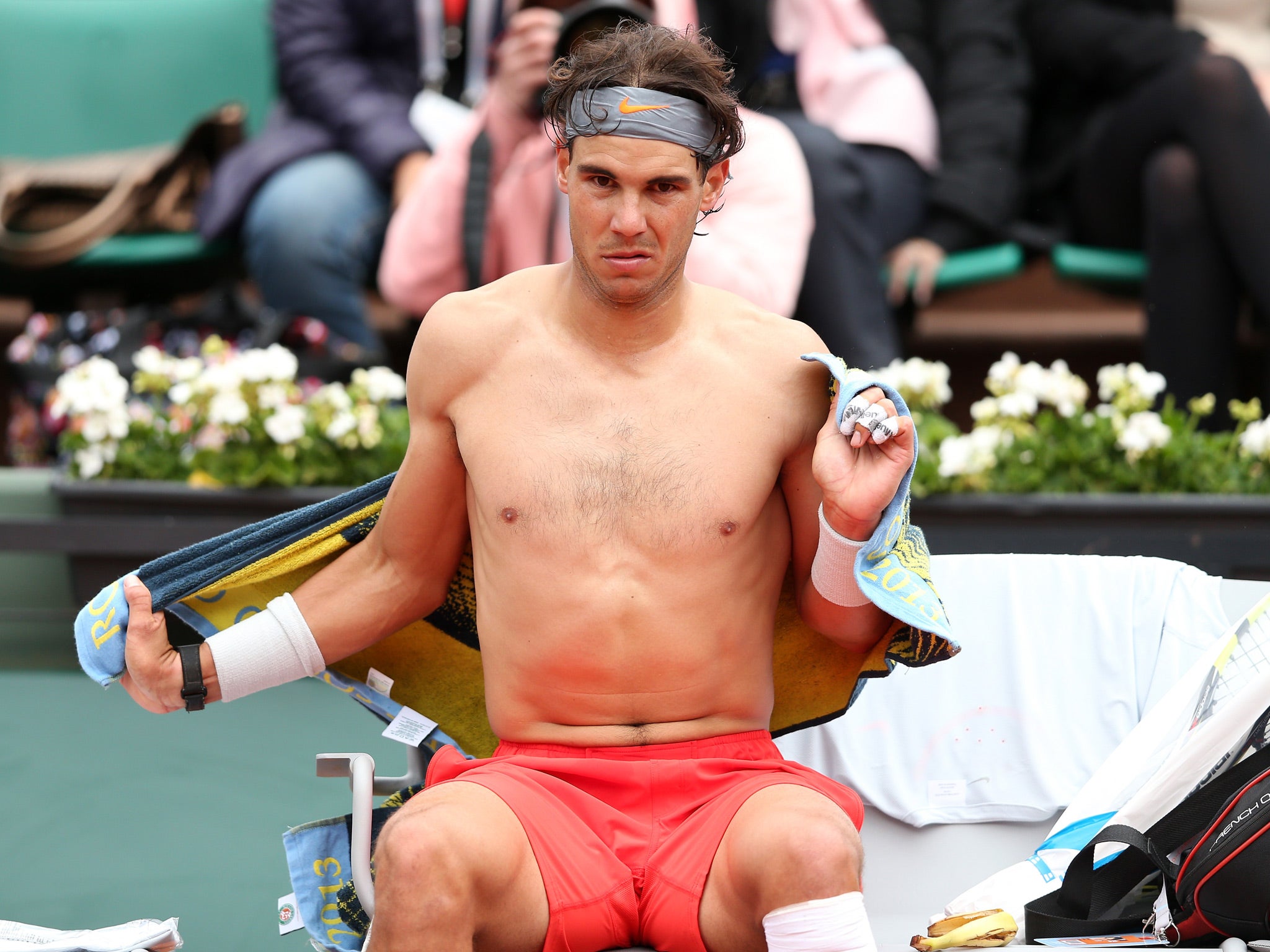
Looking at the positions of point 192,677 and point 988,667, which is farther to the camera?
point 988,667

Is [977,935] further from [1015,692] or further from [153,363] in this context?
[153,363]

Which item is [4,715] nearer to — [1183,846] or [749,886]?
[749,886]

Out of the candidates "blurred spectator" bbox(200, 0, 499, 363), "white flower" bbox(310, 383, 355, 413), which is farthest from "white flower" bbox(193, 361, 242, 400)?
"blurred spectator" bbox(200, 0, 499, 363)

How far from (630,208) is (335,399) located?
69.7 inches

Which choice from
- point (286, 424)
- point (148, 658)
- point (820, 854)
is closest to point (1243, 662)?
point (820, 854)

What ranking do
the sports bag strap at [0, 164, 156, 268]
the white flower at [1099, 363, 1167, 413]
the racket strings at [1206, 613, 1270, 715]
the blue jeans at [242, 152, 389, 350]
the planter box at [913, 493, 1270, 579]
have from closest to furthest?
the racket strings at [1206, 613, 1270, 715], the planter box at [913, 493, 1270, 579], the white flower at [1099, 363, 1167, 413], the blue jeans at [242, 152, 389, 350], the sports bag strap at [0, 164, 156, 268]

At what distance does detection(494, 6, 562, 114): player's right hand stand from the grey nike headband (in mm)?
1782

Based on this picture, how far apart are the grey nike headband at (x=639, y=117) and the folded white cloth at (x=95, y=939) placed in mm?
1104

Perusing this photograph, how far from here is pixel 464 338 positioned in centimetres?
195

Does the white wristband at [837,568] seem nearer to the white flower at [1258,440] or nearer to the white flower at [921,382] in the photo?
the white flower at [921,382]

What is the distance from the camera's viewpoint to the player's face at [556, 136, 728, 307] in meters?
1.80

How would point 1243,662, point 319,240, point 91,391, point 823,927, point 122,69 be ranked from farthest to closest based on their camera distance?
point 122,69
point 319,240
point 91,391
point 1243,662
point 823,927

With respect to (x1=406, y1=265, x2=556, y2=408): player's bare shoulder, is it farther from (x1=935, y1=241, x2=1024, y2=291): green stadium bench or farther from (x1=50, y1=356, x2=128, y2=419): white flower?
(x1=935, y1=241, x2=1024, y2=291): green stadium bench

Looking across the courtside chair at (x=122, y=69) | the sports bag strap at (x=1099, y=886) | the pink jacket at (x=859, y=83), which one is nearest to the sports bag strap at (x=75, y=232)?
the courtside chair at (x=122, y=69)
